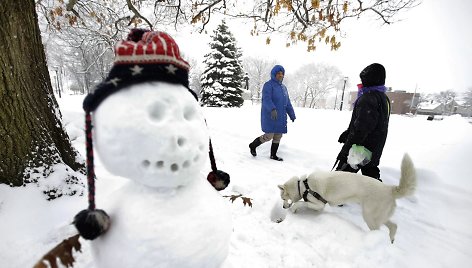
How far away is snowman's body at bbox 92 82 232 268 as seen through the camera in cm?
99

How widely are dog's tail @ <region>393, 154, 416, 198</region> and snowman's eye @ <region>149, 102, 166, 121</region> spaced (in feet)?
8.00

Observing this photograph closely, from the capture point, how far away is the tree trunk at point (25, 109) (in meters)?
2.03

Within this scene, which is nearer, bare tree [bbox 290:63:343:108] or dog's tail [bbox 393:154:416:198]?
dog's tail [bbox 393:154:416:198]

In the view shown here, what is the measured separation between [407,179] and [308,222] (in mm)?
1110

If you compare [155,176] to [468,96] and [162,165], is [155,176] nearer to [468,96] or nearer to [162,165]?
[162,165]

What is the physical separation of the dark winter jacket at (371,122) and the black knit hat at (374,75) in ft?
0.36

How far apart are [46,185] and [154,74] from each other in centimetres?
186

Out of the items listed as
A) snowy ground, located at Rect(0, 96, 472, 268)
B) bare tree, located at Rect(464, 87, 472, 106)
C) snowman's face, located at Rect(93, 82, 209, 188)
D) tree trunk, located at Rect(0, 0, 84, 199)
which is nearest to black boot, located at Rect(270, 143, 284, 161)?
snowy ground, located at Rect(0, 96, 472, 268)

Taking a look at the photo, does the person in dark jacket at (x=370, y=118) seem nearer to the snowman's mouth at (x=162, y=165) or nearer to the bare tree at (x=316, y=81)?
the snowman's mouth at (x=162, y=165)

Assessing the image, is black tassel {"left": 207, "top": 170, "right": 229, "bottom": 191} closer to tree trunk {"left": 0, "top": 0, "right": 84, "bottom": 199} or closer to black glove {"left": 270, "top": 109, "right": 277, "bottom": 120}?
tree trunk {"left": 0, "top": 0, "right": 84, "bottom": 199}

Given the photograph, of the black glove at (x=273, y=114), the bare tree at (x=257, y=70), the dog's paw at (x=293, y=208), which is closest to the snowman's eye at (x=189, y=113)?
the dog's paw at (x=293, y=208)

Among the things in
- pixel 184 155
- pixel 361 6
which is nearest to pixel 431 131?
pixel 361 6

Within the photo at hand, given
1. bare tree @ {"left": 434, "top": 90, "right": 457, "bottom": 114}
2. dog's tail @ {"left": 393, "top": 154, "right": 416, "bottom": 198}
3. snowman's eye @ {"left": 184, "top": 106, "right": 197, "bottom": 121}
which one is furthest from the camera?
bare tree @ {"left": 434, "top": 90, "right": 457, "bottom": 114}

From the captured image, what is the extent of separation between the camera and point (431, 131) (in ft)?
25.2
